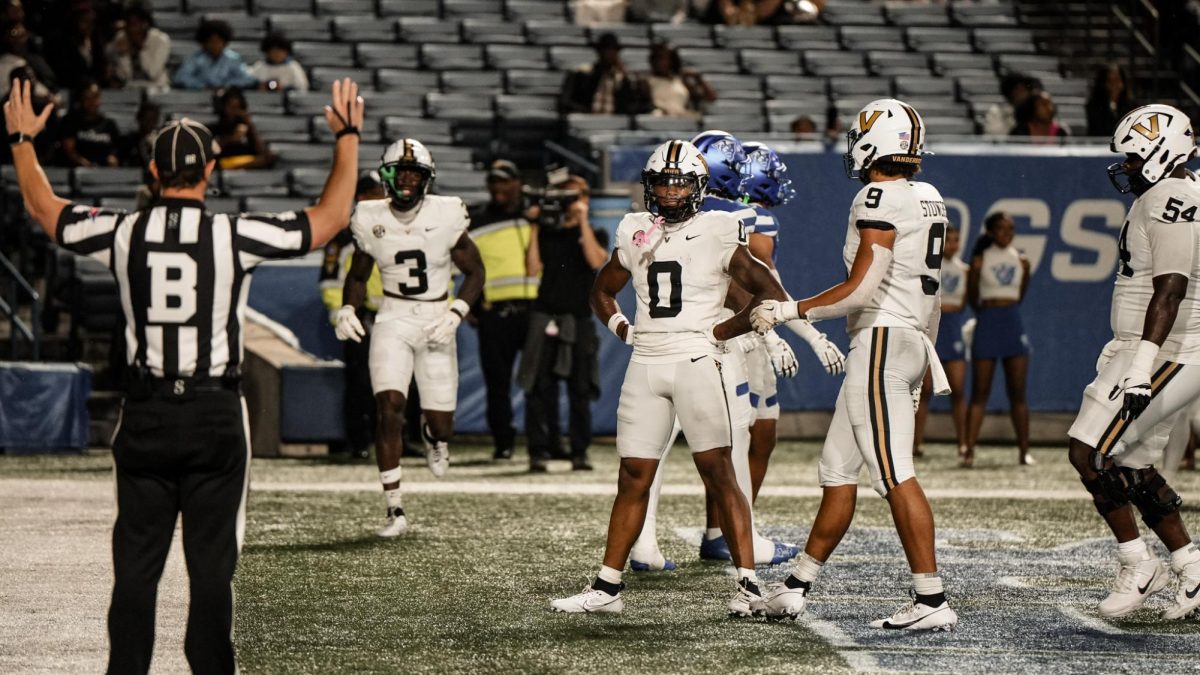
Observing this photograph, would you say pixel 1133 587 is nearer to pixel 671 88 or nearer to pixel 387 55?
pixel 671 88

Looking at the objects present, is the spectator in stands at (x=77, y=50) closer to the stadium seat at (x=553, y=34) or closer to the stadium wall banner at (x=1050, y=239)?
the stadium seat at (x=553, y=34)

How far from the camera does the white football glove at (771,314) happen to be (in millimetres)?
5996

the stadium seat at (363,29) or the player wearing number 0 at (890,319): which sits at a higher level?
the stadium seat at (363,29)

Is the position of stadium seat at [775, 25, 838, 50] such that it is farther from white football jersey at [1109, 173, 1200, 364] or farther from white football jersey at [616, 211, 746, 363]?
white football jersey at [616, 211, 746, 363]

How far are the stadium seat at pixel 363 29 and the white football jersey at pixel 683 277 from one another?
37.5ft

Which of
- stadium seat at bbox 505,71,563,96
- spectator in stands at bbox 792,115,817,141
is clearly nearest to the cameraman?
spectator in stands at bbox 792,115,817,141

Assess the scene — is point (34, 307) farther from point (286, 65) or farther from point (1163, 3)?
point (1163, 3)

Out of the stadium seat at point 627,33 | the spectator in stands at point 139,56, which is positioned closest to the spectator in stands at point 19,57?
the spectator in stands at point 139,56

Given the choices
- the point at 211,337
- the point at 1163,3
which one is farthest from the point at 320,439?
the point at 1163,3

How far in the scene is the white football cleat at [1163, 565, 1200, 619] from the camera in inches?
253

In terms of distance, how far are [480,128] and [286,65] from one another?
1905 millimetres

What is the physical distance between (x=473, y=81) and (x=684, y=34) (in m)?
2.54

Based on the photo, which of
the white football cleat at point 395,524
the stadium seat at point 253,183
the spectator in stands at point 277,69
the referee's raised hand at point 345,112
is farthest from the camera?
the spectator in stands at point 277,69

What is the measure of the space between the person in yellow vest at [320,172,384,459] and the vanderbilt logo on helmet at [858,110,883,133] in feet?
20.0
